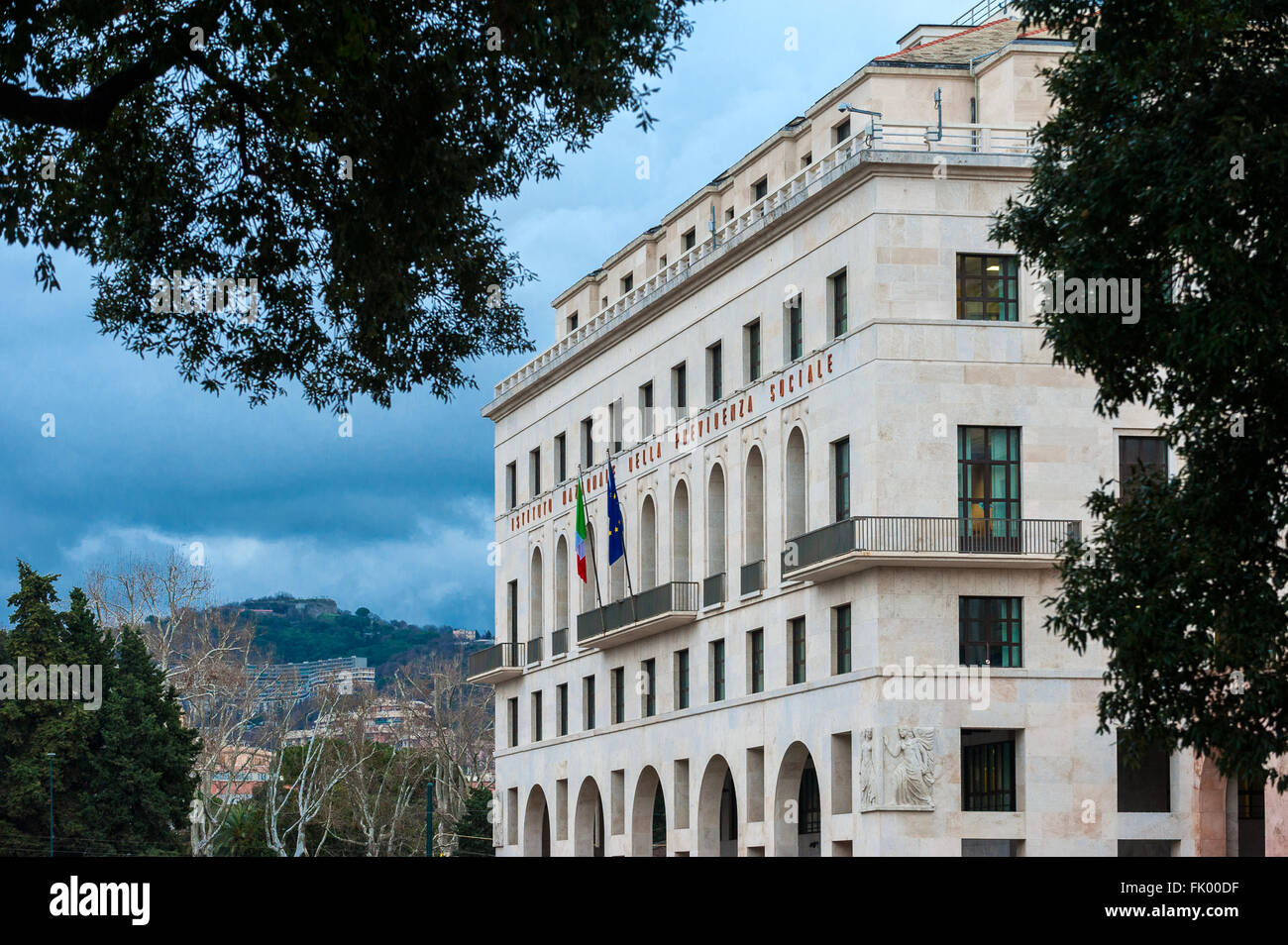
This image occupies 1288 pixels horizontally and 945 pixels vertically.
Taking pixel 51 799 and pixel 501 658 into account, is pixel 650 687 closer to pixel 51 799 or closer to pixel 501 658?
pixel 501 658

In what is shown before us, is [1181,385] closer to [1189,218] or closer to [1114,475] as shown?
[1189,218]

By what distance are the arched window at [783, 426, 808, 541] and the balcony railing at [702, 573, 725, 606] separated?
4.91m

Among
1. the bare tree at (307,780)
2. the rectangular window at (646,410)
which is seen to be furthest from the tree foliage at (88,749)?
the rectangular window at (646,410)

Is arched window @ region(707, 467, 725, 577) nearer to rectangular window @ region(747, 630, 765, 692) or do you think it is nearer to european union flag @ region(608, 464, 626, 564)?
european union flag @ region(608, 464, 626, 564)

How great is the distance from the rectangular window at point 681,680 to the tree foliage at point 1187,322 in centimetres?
3690

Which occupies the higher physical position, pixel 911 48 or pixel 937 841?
pixel 911 48

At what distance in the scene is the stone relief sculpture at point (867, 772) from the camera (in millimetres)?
49719

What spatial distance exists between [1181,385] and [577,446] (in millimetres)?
49557

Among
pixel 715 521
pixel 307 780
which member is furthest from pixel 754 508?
pixel 307 780

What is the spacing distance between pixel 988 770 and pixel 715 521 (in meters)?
13.7

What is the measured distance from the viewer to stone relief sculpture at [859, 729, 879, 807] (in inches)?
1957

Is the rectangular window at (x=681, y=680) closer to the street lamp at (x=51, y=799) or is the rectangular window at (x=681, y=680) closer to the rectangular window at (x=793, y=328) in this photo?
the rectangular window at (x=793, y=328)

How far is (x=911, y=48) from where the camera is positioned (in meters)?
61.2
